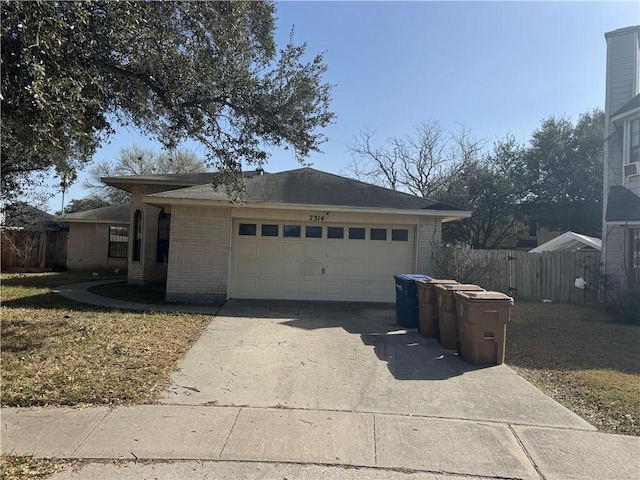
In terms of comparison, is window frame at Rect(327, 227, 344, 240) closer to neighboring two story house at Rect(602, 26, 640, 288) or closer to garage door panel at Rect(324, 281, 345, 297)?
garage door panel at Rect(324, 281, 345, 297)

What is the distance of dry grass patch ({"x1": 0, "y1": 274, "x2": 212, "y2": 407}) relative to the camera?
5125 mm

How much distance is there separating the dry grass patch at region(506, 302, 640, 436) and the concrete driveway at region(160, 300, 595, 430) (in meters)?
0.36

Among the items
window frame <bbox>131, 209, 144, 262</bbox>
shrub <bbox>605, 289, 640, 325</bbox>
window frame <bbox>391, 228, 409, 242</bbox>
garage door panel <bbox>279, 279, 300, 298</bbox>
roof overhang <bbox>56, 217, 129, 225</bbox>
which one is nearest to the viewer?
shrub <bbox>605, 289, 640, 325</bbox>

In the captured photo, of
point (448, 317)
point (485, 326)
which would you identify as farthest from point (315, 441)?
point (448, 317)

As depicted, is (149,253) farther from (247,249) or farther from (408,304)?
(408,304)

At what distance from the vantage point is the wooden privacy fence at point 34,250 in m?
21.1

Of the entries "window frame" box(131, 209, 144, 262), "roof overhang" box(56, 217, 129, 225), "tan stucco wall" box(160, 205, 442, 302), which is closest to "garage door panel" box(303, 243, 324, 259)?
"tan stucco wall" box(160, 205, 442, 302)

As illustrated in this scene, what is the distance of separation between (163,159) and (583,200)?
3094 cm

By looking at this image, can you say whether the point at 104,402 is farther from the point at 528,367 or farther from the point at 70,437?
the point at 528,367

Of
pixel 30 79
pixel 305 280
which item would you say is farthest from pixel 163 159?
pixel 30 79

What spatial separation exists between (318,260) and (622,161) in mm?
9602

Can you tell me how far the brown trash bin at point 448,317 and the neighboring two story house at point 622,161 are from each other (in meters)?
7.82

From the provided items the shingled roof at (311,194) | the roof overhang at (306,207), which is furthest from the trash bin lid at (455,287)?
the shingled roof at (311,194)

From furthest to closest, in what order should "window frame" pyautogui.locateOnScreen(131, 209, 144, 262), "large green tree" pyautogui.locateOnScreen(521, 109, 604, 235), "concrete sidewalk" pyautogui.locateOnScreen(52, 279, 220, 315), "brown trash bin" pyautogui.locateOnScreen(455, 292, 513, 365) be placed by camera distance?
"large green tree" pyautogui.locateOnScreen(521, 109, 604, 235) → "window frame" pyautogui.locateOnScreen(131, 209, 144, 262) → "concrete sidewalk" pyautogui.locateOnScreen(52, 279, 220, 315) → "brown trash bin" pyautogui.locateOnScreen(455, 292, 513, 365)
